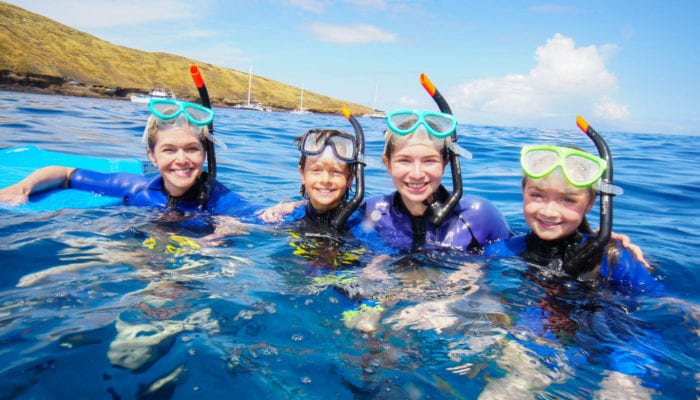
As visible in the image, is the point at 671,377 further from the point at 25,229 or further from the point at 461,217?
the point at 25,229

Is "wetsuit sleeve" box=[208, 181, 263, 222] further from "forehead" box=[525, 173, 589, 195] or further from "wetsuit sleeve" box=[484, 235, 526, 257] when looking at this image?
"forehead" box=[525, 173, 589, 195]

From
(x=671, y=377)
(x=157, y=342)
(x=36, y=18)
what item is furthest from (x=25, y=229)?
A: (x=36, y=18)

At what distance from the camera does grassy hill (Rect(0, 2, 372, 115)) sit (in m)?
42.4

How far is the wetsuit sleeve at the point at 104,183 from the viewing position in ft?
15.9

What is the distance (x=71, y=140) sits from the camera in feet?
31.7

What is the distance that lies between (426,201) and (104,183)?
3.32 meters

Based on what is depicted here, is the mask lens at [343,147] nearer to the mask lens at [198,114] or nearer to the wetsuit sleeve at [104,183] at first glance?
the mask lens at [198,114]

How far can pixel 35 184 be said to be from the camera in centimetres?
453

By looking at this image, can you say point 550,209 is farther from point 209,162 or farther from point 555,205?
point 209,162

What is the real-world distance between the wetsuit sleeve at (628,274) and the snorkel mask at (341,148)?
1.82 metres

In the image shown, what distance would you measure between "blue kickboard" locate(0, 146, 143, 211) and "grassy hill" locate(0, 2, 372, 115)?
39.2m

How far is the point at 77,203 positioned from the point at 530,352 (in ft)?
13.7

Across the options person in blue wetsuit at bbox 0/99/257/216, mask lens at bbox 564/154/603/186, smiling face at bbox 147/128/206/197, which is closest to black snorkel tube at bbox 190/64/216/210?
person in blue wetsuit at bbox 0/99/257/216

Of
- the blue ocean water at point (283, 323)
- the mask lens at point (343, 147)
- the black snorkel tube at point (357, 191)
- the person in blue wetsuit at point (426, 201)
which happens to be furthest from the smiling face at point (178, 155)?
the person in blue wetsuit at point (426, 201)
